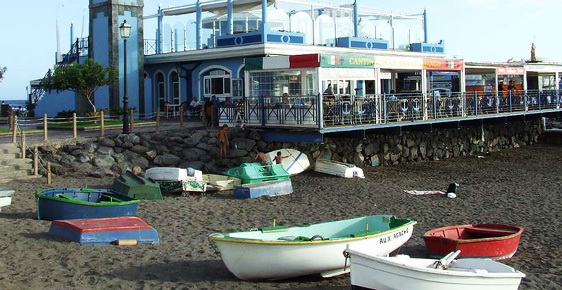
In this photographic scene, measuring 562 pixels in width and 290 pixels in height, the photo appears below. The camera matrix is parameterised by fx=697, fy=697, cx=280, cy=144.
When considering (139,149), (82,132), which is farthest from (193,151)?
(82,132)

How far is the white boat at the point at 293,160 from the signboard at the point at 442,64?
759cm

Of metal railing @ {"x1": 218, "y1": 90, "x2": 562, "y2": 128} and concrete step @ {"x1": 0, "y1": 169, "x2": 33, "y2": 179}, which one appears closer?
concrete step @ {"x1": 0, "y1": 169, "x2": 33, "y2": 179}

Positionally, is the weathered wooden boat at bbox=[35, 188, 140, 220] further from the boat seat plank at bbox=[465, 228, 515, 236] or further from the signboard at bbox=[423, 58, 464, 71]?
the signboard at bbox=[423, 58, 464, 71]

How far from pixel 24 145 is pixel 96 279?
12.1 metres

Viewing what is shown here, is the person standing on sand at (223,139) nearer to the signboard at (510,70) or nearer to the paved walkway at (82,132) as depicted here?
the paved walkway at (82,132)

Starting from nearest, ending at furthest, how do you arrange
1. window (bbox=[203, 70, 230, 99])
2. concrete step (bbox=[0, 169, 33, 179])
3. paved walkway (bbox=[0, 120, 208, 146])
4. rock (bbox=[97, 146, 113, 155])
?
concrete step (bbox=[0, 169, 33, 179]), rock (bbox=[97, 146, 113, 155]), paved walkway (bbox=[0, 120, 208, 146]), window (bbox=[203, 70, 230, 99])

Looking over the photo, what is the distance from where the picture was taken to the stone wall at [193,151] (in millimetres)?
23125

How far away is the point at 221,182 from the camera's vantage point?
21328 millimetres

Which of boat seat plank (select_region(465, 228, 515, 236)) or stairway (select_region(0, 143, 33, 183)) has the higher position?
stairway (select_region(0, 143, 33, 183))

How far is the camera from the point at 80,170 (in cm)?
2258

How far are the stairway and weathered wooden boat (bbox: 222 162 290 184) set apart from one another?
20.5 ft

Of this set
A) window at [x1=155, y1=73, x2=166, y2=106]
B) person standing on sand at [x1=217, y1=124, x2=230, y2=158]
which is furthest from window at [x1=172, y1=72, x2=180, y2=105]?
person standing on sand at [x1=217, y1=124, x2=230, y2=158]

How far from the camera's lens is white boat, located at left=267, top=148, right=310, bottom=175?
25422mm

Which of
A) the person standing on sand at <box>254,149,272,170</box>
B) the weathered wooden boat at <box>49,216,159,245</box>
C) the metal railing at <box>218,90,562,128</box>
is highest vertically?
the metal railing at <box>218,90,562,128</box>
